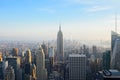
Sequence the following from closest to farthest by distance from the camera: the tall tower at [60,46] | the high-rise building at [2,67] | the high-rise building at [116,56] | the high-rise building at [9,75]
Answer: the high-rise building at [116,56]
the high-rise building at [9,75]
the high-rise building at [2,67]
the tall tower at [60,46]

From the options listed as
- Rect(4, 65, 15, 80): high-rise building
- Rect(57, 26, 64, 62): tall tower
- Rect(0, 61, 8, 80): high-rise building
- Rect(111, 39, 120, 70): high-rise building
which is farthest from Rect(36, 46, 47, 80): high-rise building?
Rect(57, 26, 64, 62): tall tower

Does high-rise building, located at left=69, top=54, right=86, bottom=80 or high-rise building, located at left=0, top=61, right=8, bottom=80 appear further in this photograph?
high-rise building, located at left=0, top=61, right=8, bottom=80

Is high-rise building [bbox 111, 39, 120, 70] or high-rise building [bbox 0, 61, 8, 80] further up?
high-rise building [bbox 111, 39, 120, 70]

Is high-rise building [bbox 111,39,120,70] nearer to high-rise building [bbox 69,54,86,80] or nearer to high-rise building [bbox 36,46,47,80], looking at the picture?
high-rise building [bbox 69,54,86,80]

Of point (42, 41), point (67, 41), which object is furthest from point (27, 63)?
point (67, 41)

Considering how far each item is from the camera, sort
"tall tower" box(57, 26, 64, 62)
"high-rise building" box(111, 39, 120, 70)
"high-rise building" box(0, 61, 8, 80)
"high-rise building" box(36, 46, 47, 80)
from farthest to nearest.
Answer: "tall tower" box(57, 26, 64, 62) → "high-rise building" box(36, 46, 47, 80) → "high-rise building" box(0, 61, 8, 80) → "high-rise building" box(111, 39, 120, 70)

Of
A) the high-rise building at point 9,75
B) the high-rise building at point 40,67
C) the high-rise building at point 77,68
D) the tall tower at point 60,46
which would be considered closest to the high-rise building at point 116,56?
the high-rise building at point 77,68

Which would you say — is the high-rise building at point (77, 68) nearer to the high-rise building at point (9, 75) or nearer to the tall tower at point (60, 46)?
the high-rise building at point (9, 75)

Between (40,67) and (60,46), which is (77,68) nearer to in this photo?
Result: (40,67)

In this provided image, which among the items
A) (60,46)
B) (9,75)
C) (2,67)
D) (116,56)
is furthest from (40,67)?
(60,46)
